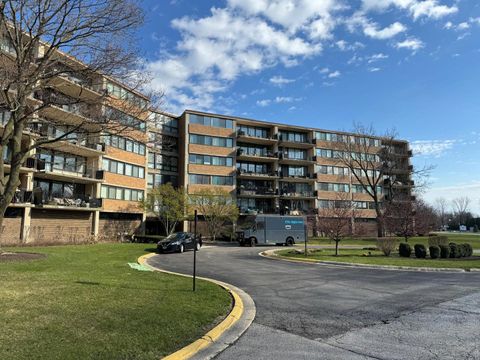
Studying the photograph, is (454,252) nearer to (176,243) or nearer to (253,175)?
(176,243)

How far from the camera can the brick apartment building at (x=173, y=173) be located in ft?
108

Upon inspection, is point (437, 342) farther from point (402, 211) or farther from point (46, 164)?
point (46, 164)

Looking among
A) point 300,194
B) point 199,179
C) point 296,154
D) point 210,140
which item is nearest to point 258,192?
point 300,194

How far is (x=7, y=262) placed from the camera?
14.1m

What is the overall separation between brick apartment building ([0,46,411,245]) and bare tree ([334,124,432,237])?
31.6 inches

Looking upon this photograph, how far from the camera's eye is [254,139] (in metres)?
59.6

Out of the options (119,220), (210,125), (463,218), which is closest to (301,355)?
(119,220)

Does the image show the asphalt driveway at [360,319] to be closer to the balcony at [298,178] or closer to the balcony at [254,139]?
the balcony at [254,139]

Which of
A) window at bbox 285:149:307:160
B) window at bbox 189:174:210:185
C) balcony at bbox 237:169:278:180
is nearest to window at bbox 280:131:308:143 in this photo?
window at bbox 285:149:307:160

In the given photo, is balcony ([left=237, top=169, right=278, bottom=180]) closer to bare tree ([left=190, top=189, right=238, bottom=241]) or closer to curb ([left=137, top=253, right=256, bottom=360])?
bare tree ([left=190, top=189, right=238, bottom=241])

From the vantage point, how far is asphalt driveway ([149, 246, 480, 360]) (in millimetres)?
5609

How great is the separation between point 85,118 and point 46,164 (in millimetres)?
22346

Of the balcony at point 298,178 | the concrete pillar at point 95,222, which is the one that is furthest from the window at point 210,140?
the concrete pillar at point 95,222

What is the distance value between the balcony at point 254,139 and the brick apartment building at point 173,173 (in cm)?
15
